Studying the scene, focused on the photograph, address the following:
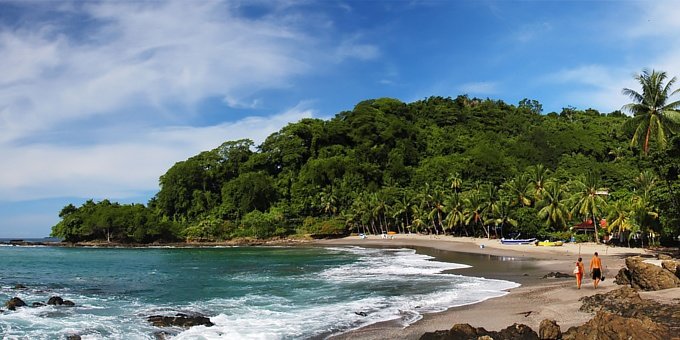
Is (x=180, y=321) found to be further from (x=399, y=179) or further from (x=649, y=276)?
(x=399, y=179)

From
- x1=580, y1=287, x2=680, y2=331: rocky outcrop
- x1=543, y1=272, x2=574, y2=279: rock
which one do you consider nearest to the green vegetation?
x1=543, y1=272, x2=574, y2=279: rock

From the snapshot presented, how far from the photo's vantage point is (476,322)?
1516cm

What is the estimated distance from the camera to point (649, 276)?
17.7 m

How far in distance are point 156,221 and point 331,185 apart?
34661 millimetres

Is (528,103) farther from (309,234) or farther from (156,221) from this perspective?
(156,221)

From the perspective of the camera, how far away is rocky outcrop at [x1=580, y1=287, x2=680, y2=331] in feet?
40.9

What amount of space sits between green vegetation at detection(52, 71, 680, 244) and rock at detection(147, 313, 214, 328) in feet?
135

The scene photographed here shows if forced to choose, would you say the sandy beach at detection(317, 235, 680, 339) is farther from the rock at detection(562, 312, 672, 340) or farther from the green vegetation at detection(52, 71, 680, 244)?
the green vegetation at detection(52, 71, 680, 244)

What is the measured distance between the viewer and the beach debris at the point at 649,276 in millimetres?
17266

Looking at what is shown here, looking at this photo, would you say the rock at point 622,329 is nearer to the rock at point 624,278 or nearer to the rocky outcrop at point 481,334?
the rocky outcrop at point 481,334

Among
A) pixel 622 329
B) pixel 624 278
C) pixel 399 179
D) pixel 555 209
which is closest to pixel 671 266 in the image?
pixel 624 278

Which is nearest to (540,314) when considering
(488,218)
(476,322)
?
(476,322)

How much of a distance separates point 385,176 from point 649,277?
84011 millimetres

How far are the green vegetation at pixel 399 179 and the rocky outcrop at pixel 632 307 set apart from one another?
1319 inches
